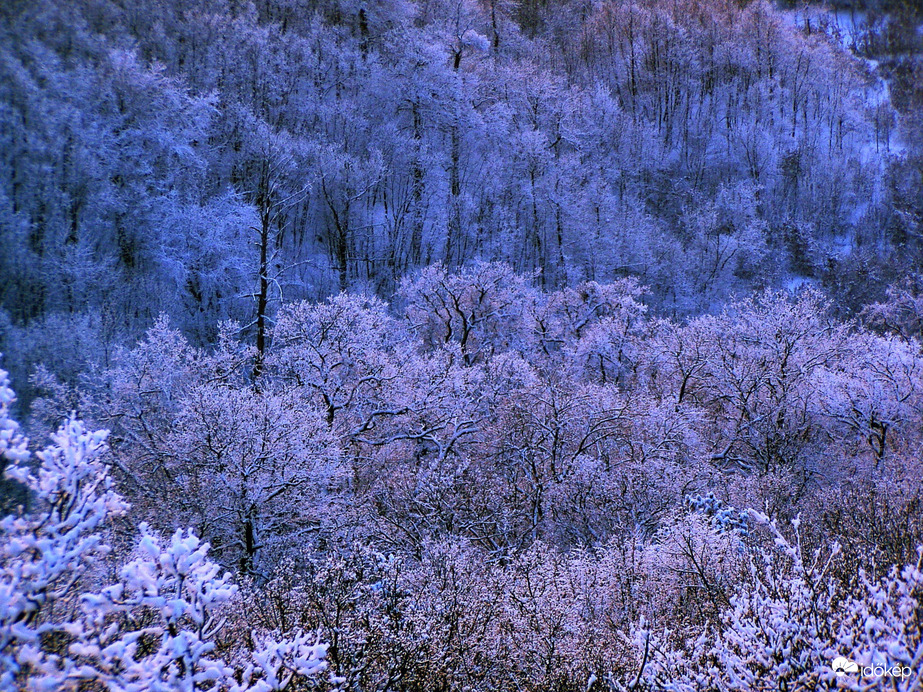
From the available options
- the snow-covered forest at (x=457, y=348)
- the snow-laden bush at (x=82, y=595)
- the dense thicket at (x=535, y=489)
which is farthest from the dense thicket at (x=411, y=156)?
the snow-laden bush at (x=82, y=595)

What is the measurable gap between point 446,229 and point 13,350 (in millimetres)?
29890

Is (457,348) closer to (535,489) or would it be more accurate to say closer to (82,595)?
(535,489)

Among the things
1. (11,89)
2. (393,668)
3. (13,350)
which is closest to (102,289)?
(13,350)

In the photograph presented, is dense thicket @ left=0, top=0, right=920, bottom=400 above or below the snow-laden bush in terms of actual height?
above

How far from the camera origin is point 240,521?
17.1m

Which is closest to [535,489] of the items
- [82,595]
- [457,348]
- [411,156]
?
[457,348]

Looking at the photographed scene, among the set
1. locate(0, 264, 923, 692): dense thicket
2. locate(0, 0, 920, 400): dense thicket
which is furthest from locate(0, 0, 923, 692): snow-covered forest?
locate(0, 0, 920, 400): dense thicket

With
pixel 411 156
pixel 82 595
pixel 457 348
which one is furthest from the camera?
pixel 411 156

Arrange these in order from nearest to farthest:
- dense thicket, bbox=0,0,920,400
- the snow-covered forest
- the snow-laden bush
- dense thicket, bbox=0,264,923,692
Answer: the snow-laden bush → the snow-covered forest → dense thicket, bbox=0,264,923,692 → dense thicket, bbox=0,0,920,400

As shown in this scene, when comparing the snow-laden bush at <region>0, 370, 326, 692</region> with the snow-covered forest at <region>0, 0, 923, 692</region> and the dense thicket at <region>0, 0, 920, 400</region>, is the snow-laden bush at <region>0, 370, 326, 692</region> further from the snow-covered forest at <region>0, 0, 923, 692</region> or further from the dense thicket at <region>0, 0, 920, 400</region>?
the dense thicket at <region>0, 0, 920, 400</region>

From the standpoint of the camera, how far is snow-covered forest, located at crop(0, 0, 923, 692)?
310 inches

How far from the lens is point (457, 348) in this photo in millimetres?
30438

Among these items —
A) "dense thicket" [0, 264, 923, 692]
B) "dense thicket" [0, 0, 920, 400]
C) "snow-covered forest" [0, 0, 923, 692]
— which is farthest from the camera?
"dense thicket" [0, 0, 920, 400]

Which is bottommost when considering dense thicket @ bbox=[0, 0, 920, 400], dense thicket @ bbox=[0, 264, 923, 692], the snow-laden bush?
dense thicket @ bbox=[0, 264, 923, 692]
